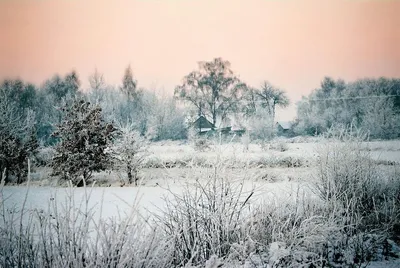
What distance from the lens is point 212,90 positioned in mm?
4461

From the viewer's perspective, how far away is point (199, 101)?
14.7 ft

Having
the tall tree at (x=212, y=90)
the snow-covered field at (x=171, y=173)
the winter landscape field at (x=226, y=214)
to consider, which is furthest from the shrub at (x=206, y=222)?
the tall tree at (x=212, y=90)

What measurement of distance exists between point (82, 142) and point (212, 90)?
238 centimetres

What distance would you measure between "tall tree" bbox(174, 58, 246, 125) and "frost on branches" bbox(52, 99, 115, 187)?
1.50 metres

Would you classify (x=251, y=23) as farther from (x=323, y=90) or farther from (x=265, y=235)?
(x=265, y=235)

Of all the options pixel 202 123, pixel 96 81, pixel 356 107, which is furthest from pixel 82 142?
pixel 356 107

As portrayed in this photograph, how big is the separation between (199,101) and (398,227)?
2945mm

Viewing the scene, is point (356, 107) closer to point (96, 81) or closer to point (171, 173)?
point (171, 173)

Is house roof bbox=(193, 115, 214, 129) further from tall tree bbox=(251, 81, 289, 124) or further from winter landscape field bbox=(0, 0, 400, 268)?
tall tree bbox=(251, 81, 289, 124)

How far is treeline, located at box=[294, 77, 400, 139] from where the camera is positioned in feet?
14.8

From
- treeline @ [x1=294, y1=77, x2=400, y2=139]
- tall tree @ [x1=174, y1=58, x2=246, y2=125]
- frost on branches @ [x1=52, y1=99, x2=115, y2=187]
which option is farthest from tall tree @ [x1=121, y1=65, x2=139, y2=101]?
treeline @ [x1=294, y1=77, x2=400, y2=139]

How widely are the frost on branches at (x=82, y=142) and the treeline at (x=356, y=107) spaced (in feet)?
10.7

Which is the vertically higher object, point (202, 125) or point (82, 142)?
point (202, 125)

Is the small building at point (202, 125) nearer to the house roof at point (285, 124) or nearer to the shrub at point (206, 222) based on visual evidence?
the house roof at point (285, 124)
